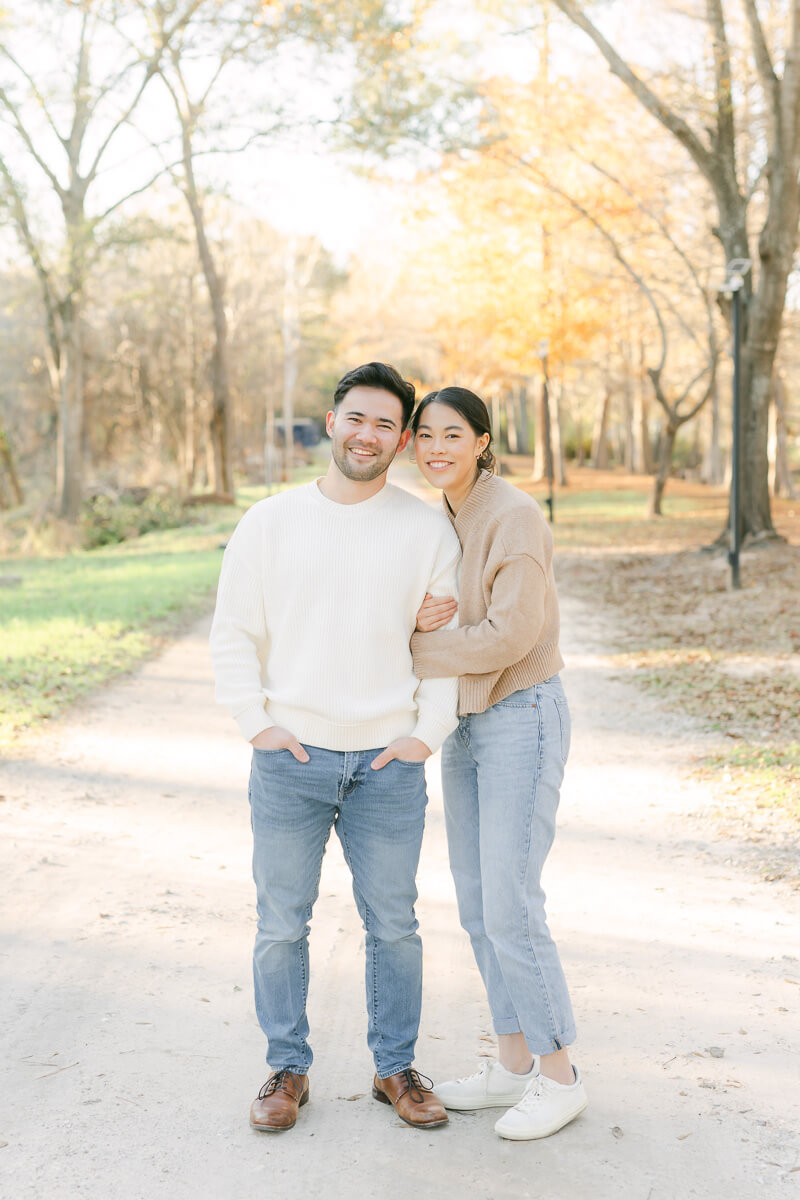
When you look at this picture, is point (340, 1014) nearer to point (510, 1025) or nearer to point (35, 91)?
point (510, 1025)

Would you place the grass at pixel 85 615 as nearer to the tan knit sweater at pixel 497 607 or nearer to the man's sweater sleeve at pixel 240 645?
the man's sweater sleeve at pixel 240 645

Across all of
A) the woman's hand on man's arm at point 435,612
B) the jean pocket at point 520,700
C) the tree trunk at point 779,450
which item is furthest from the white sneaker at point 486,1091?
the tree trunk at point 779,450

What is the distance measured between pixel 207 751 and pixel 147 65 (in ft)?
51.7

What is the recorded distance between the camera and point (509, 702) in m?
3.02

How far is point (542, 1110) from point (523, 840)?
736 millimetres

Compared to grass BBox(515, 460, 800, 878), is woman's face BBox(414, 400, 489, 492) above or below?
above

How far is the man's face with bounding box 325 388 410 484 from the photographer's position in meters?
2.99

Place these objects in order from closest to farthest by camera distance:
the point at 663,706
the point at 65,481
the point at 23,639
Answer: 1. the point at 663,706
2. the point at 23,639
3. the point at 65,481

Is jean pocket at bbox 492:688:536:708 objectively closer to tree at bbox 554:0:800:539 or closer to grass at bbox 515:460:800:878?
grass at bbox 515:460:800:878

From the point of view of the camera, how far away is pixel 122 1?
17.3m

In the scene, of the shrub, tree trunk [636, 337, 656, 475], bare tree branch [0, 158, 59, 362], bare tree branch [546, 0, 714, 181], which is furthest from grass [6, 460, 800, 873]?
tree trunk [636, 337, 656, 475]

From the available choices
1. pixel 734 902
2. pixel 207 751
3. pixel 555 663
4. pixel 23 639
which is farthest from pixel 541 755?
pixel 23 639

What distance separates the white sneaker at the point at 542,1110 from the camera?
299cm

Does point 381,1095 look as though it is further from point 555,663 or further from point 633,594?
point 633,594
